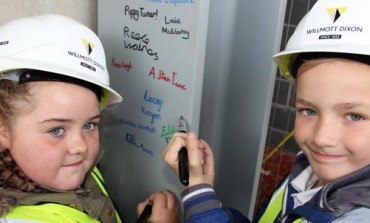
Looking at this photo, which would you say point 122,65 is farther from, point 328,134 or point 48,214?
point 328,134

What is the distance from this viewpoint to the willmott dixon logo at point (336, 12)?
2.35ft

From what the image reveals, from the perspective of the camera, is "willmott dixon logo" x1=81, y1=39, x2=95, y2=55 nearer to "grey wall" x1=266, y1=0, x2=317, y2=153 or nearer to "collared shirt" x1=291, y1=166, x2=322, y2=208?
"collared shirt" x1=291, y1=166, x2=322, y2=208

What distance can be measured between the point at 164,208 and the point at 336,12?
0.67m

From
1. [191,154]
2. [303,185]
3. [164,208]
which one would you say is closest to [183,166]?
[191,154]

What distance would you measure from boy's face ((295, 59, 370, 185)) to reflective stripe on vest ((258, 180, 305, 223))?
0.19 m

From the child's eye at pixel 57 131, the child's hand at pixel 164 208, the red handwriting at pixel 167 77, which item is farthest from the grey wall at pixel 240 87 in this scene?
the child's eye at pixel 57 131

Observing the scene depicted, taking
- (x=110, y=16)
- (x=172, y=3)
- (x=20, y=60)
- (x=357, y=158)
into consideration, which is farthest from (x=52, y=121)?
(x=357, y=158)

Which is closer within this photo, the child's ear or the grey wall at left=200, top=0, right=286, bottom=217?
the child's ear

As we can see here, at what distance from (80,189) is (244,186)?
0.58 meters

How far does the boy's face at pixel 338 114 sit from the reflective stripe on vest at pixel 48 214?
0.54m

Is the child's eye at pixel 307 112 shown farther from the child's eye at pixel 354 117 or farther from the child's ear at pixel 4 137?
the child's ear at pixel 4 137

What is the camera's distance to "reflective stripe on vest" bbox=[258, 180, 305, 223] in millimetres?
926

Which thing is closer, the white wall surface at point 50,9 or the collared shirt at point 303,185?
the collared shirt at point 303,185

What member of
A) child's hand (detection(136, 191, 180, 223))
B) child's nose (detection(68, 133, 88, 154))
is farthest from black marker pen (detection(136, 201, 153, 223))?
child's nose (detection(68, 133, 88, 154))
